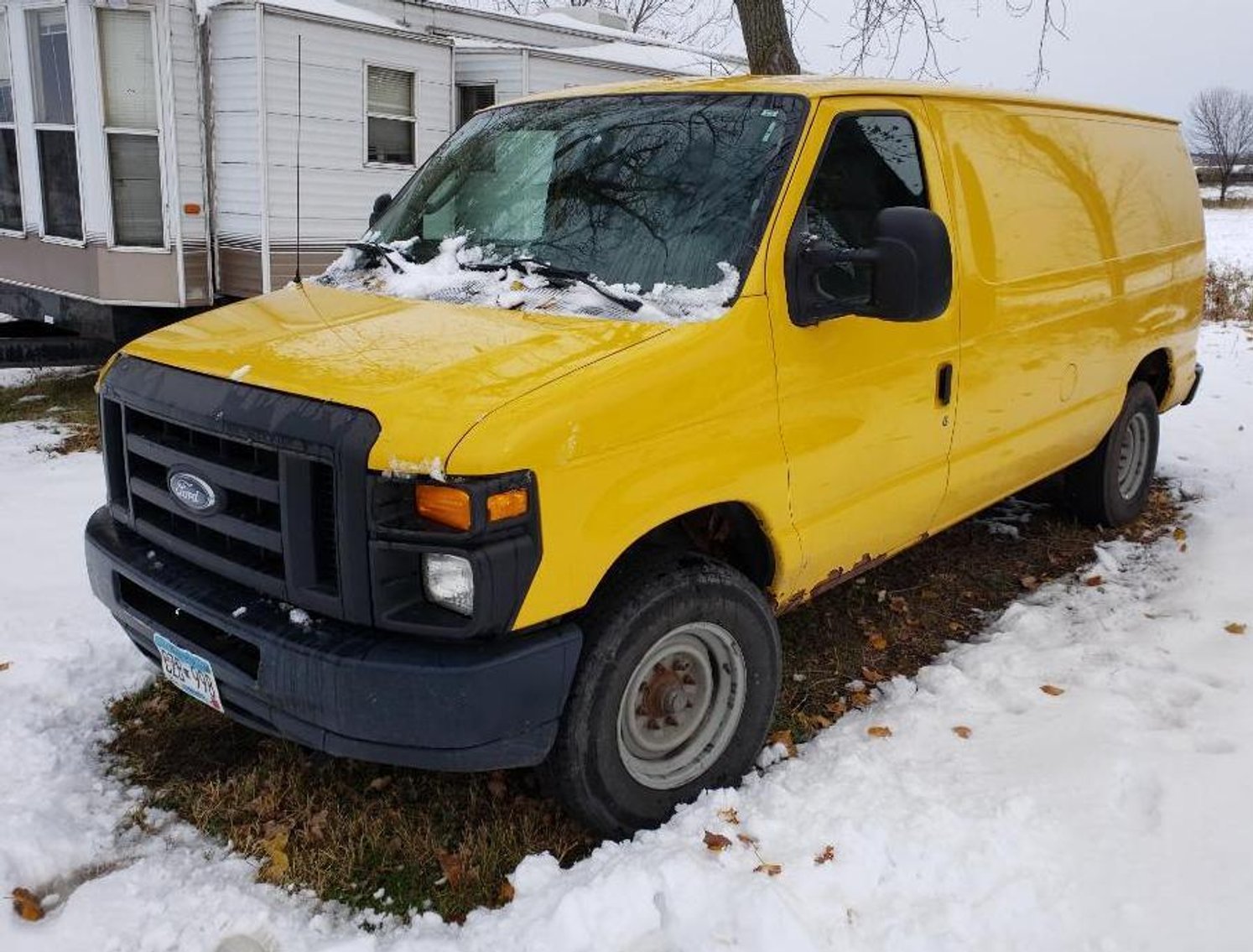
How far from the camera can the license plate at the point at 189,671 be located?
3115mm

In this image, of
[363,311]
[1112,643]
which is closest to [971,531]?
[1112,643]

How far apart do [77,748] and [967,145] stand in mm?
4078

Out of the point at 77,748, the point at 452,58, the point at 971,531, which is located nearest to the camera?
the point at 77,748

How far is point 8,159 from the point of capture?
34.7ft

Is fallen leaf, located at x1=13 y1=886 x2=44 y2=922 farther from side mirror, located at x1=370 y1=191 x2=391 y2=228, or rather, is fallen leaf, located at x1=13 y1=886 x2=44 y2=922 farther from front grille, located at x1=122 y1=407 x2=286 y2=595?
side mirror, located at x1=370 y1=191 x2=391 y2=228

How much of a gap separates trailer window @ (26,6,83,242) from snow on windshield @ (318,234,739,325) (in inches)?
283

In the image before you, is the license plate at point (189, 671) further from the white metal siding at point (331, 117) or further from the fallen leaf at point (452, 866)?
the white metal siding at point (331, 117)

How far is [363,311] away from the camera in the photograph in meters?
3.54

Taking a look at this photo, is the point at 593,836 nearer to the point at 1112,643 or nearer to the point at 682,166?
the point at 682,166

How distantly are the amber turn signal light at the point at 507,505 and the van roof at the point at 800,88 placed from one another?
6.25 feet

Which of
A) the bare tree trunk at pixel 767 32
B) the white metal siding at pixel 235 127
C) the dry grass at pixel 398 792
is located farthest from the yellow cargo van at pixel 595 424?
the white metal siding at pixel 235 127

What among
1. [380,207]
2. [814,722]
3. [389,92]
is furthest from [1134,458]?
[389,92]

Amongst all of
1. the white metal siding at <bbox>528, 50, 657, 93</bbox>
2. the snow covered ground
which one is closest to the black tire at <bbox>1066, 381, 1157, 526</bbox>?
the snow covered ground

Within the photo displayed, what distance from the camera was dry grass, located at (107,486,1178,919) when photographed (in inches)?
126
